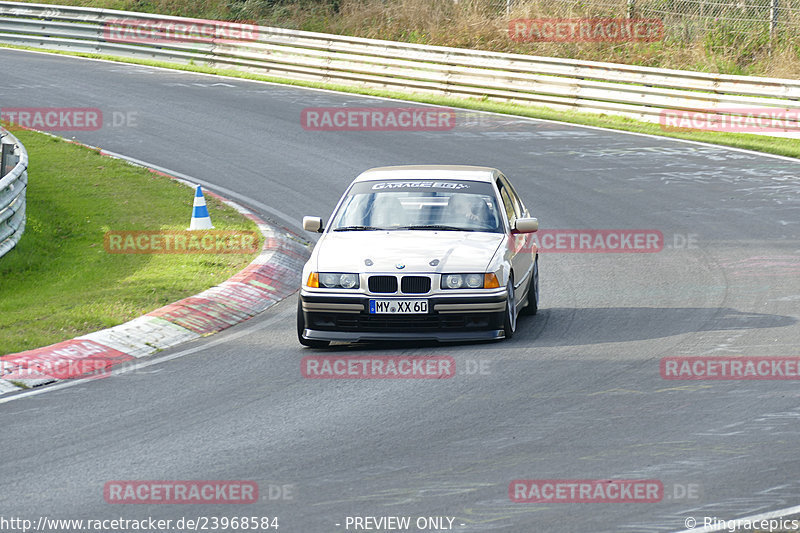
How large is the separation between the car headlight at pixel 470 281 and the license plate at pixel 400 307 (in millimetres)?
297

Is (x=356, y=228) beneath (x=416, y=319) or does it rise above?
above

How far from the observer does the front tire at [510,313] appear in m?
10.3

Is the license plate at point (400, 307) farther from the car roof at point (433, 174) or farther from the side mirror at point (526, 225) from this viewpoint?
the car roof at point (433, 174)

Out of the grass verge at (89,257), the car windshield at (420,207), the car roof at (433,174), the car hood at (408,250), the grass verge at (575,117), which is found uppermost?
the car roof at (433,174)

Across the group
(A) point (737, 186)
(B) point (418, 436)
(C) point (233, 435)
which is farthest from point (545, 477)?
(A) point (737, 186)

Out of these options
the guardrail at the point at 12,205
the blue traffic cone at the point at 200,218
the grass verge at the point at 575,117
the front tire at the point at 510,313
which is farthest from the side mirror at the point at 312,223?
the grass verge at the point at 575,117

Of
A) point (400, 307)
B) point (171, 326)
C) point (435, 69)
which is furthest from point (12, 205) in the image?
point (435, 69)

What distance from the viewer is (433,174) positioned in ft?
38.5

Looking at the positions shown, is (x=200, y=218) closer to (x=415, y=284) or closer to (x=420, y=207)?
(x=420, y=207)

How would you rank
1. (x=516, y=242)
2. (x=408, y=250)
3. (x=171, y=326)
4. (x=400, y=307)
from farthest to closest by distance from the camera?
(x=516, y=242)
(x=171, y=326)
(x=408, y=250)
(x=400, y=307)

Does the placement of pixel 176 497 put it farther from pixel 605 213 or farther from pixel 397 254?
pixel 605 213

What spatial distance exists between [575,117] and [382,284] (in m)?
15.3

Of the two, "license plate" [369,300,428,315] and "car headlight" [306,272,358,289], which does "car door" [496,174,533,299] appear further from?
"car headlight" [306,272,358,289]

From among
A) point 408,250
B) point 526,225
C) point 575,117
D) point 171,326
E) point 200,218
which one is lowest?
point 171,326
